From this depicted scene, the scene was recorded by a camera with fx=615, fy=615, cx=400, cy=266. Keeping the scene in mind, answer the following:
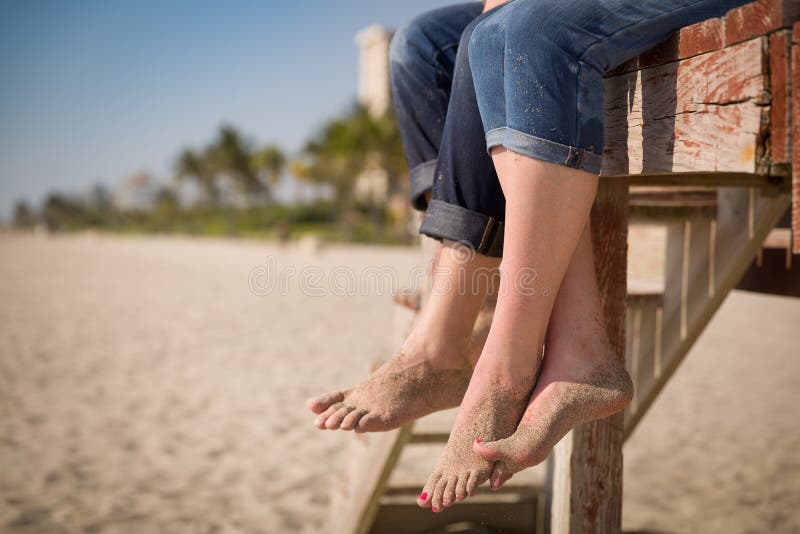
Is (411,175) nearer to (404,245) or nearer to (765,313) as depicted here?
(765,313)

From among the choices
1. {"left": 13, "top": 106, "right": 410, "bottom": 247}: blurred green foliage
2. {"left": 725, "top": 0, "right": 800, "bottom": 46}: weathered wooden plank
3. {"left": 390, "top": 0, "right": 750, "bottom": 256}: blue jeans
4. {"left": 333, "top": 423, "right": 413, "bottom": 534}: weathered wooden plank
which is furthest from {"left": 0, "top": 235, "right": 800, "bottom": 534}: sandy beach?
{"left": 13, "top": 106, "right": 410, "bottom": 247}: blurred green foliage

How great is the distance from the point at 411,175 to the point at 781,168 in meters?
0.81

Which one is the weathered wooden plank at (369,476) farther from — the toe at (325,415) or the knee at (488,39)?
the knee at (488,39)

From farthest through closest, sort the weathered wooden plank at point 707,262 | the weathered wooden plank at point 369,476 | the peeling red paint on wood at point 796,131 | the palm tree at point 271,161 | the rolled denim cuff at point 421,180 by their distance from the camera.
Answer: the palm tree at point 271,161, the weathered wooden plank at point 369,476, the weathered wooden plank at point 707,262, the rolled denim cuff at point 421,180, the peeling red paint on wood at point 796,131

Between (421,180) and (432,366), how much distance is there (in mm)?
434

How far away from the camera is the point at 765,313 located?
810 centimetres

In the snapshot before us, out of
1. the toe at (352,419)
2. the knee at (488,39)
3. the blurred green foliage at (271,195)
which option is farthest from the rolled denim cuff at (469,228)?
the blurred green foliage at (271,195)

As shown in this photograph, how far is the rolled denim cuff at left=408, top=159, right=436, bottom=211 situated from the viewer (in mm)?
1387

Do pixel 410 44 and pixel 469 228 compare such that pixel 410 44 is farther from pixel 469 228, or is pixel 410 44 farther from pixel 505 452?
pixel 505 452

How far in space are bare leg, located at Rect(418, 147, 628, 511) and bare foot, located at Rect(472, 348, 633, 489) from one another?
2 centimetres

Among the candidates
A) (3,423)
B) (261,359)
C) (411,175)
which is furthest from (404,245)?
(411,175)

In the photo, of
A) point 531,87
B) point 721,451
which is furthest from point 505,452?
point 721,451

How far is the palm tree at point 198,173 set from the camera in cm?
6197

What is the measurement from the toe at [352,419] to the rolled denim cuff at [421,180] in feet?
1.70
